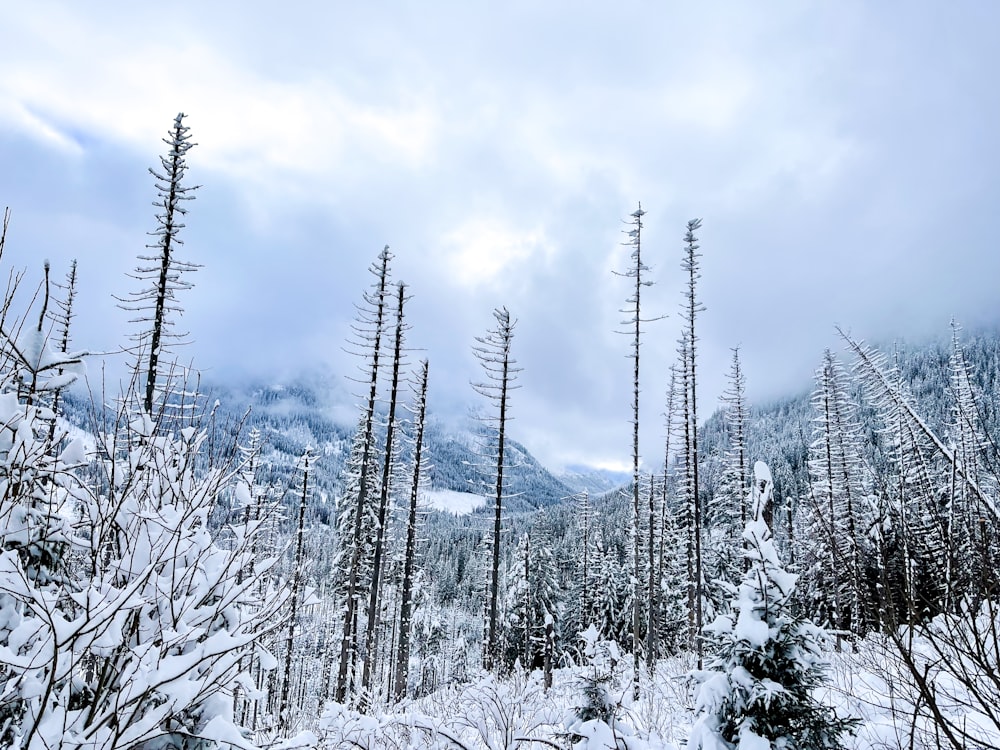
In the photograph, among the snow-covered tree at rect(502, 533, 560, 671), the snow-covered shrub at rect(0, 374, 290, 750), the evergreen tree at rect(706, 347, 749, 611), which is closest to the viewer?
the snow-covered shrub at rect(0, 374, 290, 750)

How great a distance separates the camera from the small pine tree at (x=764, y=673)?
141 inches

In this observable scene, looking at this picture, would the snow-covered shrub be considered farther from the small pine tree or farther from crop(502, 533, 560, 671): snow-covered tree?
crop(502, 533, 560, 671): snow-covered tree

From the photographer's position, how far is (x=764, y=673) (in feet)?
12.4

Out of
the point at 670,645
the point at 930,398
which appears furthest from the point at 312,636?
the point at 930,398

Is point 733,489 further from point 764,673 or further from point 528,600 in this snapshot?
point 764,673

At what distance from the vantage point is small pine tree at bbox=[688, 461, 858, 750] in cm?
358

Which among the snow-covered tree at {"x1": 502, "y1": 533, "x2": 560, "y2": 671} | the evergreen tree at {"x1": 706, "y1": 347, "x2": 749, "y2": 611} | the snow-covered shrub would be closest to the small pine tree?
the snow-covered shrub

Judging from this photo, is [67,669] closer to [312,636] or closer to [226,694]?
[226,694]

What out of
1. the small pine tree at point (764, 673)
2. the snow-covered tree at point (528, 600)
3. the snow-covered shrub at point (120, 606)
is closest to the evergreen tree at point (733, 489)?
the snow-covered tree at point (528, 600)

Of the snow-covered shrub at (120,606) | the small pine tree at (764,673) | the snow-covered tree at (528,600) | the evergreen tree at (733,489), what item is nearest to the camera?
the snow-covered shrub at (120,606)

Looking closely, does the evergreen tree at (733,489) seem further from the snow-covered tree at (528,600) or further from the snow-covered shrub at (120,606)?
the snow-covered shrub at (120,606)

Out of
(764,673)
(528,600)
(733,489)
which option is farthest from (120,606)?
(528,600)

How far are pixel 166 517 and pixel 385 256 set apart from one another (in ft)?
56.8

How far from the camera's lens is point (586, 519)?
40.4 meters
